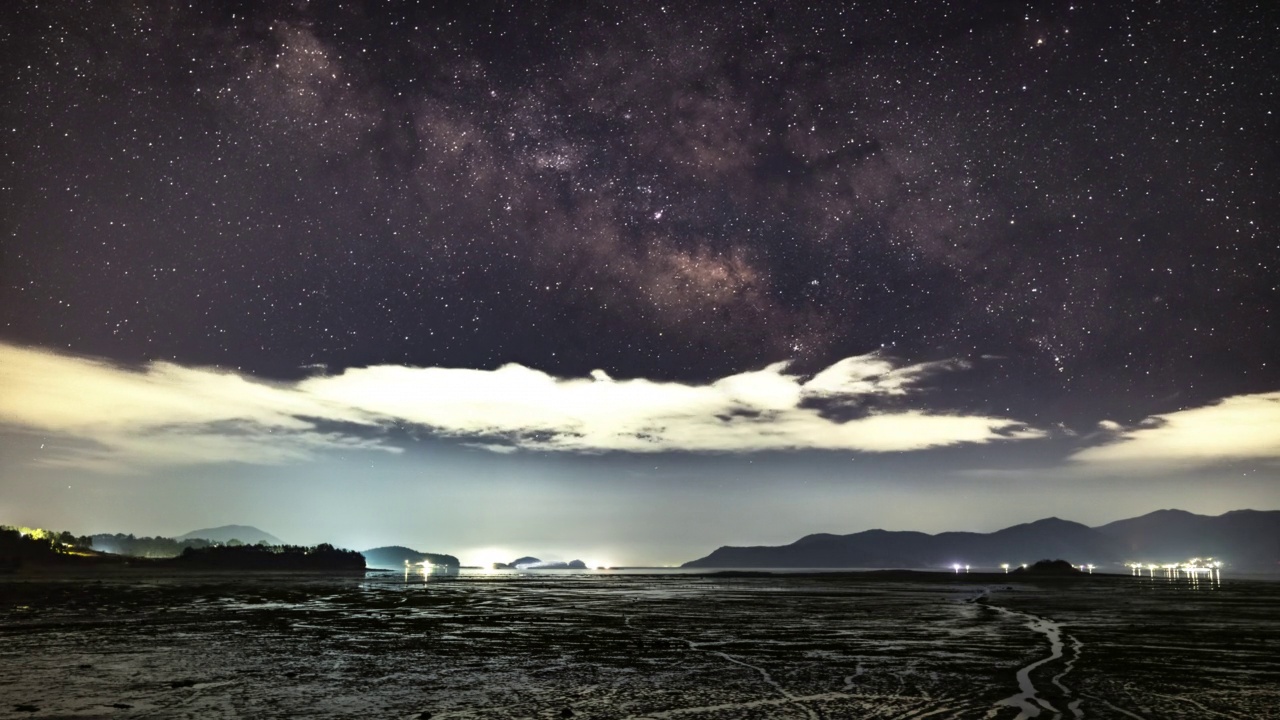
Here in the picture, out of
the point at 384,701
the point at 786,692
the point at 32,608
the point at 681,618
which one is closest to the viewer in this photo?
the point at 384,701

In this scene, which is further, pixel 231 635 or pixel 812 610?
pixel 812 610

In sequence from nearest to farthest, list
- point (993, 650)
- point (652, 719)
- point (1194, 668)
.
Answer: point (652, 719) < point (1194, 668) < point (993, 650)

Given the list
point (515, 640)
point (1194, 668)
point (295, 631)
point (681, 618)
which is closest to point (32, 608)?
point (295, 631)

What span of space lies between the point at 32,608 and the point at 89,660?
21.5 metres

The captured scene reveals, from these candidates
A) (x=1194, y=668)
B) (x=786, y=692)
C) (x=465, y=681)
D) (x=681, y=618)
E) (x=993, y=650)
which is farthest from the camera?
(x=681, y=618)

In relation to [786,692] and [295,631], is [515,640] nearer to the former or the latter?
[295,631]

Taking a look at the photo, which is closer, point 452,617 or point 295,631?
point 295,631

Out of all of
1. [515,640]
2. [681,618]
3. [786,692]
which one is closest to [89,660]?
[515,640]

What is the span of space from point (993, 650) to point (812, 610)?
15.2 m

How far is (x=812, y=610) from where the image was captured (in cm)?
3059

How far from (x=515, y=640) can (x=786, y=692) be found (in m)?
9.54

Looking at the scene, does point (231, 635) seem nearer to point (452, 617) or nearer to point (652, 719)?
point (452, 617)

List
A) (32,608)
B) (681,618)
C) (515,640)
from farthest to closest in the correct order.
Answer: (32,608) → (681,618) → (515,640)

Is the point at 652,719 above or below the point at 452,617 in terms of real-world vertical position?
above
